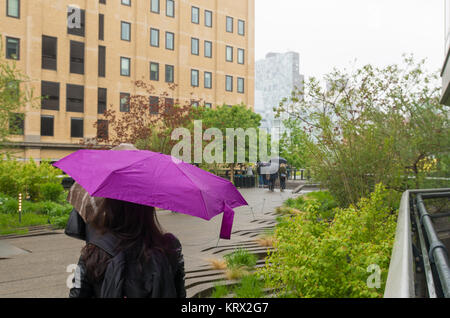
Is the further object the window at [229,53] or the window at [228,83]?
the window at [229,53]

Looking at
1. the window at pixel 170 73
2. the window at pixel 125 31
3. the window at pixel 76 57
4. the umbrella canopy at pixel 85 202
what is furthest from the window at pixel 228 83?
the umbrella canopy at pixel 85 202

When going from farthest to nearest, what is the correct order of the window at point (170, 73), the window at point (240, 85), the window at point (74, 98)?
the window at point (240, 85) → the window at point (170, 73) → the window at point (74, 98)

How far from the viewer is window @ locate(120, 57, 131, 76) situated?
43750mm

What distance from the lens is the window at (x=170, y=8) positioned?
47531mm

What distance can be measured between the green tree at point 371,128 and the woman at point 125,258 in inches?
330

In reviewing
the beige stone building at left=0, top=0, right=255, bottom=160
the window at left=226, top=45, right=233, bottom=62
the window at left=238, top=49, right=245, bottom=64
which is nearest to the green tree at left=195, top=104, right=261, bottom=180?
the beige stone building at left=0, top=0, right=255, bottom=160

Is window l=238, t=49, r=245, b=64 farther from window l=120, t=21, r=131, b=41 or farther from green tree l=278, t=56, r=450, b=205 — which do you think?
green tree l=278, t=56, r=450, b=205

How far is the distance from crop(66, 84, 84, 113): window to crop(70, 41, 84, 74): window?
1.54 m

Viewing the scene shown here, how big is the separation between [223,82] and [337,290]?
161 feet

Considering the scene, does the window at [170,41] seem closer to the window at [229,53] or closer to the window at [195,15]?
the window at [195,15]

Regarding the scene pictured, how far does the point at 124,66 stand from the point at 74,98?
6299 mm

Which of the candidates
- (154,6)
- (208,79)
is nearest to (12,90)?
(154,6)

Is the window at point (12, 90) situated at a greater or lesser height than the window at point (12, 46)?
lesser
